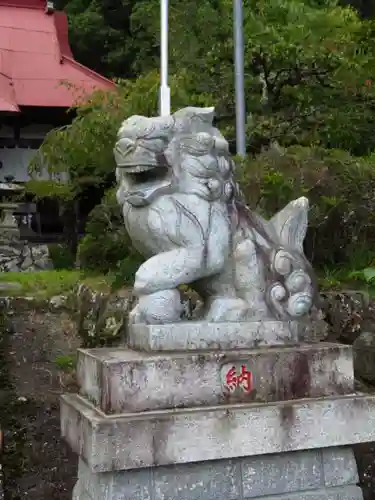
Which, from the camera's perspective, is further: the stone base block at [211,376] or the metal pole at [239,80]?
the metal pole at [239,80]

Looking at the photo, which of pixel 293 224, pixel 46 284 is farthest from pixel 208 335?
pixel 46 284

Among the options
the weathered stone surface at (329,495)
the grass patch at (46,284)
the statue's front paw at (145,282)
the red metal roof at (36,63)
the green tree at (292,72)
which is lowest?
the weathered stone surface at (329,495)

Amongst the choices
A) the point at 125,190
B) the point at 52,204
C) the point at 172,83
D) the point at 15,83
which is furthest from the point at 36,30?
the point at 125,190

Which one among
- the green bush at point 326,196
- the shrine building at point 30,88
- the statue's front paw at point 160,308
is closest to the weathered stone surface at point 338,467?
the statue's front paw at point 160,308

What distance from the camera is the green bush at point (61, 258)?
11.1 m

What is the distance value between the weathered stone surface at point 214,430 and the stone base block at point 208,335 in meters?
0.29

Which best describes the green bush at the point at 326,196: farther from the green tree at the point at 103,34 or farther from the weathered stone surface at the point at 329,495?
the green tree at the point at 103,34

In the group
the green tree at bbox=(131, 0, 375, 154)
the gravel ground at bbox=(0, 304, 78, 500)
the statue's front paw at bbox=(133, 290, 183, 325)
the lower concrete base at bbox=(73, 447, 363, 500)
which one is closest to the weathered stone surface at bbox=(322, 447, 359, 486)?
the lower concrete base at bbox=(73, 447, 363, 500)

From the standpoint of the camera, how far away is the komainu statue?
2.74m

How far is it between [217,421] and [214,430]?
0.04 m

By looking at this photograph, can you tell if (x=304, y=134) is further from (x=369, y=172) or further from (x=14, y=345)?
(x=14, y=345)

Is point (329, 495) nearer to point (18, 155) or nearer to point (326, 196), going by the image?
point (326, 196)

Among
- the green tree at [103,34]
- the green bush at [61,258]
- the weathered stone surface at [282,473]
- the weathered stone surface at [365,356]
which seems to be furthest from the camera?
the green tree at [103,34]

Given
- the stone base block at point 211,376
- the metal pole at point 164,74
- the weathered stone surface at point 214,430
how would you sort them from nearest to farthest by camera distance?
the weathered stone surface at point 214,430, the stone base block at point 211,376, the metal pole at point 164,74
